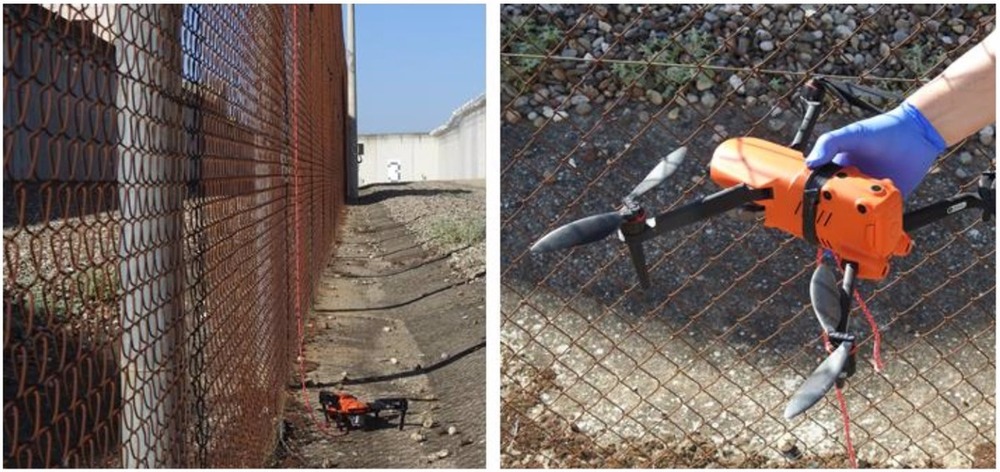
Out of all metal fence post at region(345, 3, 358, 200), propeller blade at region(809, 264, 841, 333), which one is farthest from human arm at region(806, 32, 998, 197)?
metal fence post at region(345, 3, 358, 200)

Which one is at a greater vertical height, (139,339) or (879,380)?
(139,339)

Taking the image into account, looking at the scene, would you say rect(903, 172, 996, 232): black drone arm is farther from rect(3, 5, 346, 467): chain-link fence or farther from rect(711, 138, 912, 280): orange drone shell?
rect(3, 5, 346, 467): chain-link fence

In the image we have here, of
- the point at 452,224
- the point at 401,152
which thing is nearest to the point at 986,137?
the point at 452,224

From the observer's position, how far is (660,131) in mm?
4195

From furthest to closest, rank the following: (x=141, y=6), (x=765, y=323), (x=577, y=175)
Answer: (x=577, y=175) → (x=765, y=323) → (x=141, y=6)

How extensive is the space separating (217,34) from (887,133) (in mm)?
1712

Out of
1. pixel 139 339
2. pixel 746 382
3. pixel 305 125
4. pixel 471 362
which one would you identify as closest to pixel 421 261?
pixel 305 125

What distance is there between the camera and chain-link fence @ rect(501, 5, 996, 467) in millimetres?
3205

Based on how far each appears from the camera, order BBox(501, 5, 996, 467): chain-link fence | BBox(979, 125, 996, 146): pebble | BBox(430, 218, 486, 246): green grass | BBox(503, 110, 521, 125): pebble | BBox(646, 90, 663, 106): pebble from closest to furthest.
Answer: BBox(501, 5, 996, 467): chain-link fence → BBox(503, 110, 521, 125): pebble → BBox(646, 90, 663, 106): pebble → BBox(979, 125, 996, 146): pebble → BBox(430, 218, 486, 246): green grass

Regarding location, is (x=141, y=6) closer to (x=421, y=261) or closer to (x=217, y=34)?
(x=217, y=34)

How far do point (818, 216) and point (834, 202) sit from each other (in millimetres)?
42

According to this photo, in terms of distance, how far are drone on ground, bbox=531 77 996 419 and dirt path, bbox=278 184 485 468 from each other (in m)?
2.10

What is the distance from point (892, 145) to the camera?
6.28 ft

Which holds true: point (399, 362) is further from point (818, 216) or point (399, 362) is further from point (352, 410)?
point (818, 216)
